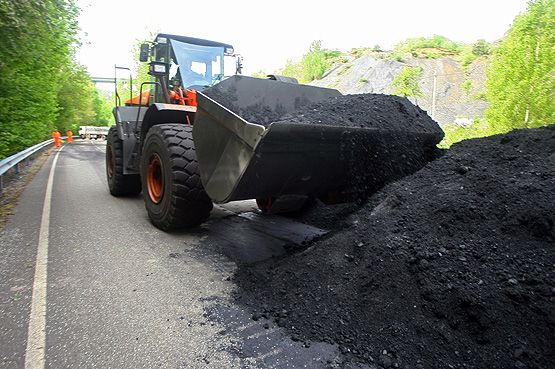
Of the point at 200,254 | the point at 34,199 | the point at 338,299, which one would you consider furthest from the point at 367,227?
the point at 34,199

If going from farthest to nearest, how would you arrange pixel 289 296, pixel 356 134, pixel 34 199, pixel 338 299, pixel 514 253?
pixel 34 199 → pixel 356 134 → pixel 289 296 → pixel 338 299 → pixel 514 253

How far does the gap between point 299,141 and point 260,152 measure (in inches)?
14.4

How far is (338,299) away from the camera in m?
2.56

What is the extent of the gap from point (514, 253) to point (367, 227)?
1025 millimetres

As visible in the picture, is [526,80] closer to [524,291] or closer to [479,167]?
[479,167]

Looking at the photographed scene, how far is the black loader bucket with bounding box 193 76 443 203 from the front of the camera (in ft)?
9.87

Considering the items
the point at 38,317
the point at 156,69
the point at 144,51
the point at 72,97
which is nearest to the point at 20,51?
the point at 144,51

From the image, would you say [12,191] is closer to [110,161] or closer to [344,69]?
[110,161]

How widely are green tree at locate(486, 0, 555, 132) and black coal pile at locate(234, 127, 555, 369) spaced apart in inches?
383

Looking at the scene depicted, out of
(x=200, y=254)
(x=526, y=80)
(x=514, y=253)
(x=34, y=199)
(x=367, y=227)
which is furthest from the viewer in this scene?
(x=526, y=80)

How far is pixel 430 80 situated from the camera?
4922cm

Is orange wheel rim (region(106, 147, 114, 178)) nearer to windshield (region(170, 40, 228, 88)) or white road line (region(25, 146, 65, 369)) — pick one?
windshield (region(170, 40, 228, 88))

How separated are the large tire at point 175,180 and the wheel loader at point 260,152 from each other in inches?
0.4

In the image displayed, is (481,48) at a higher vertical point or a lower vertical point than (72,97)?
higher
